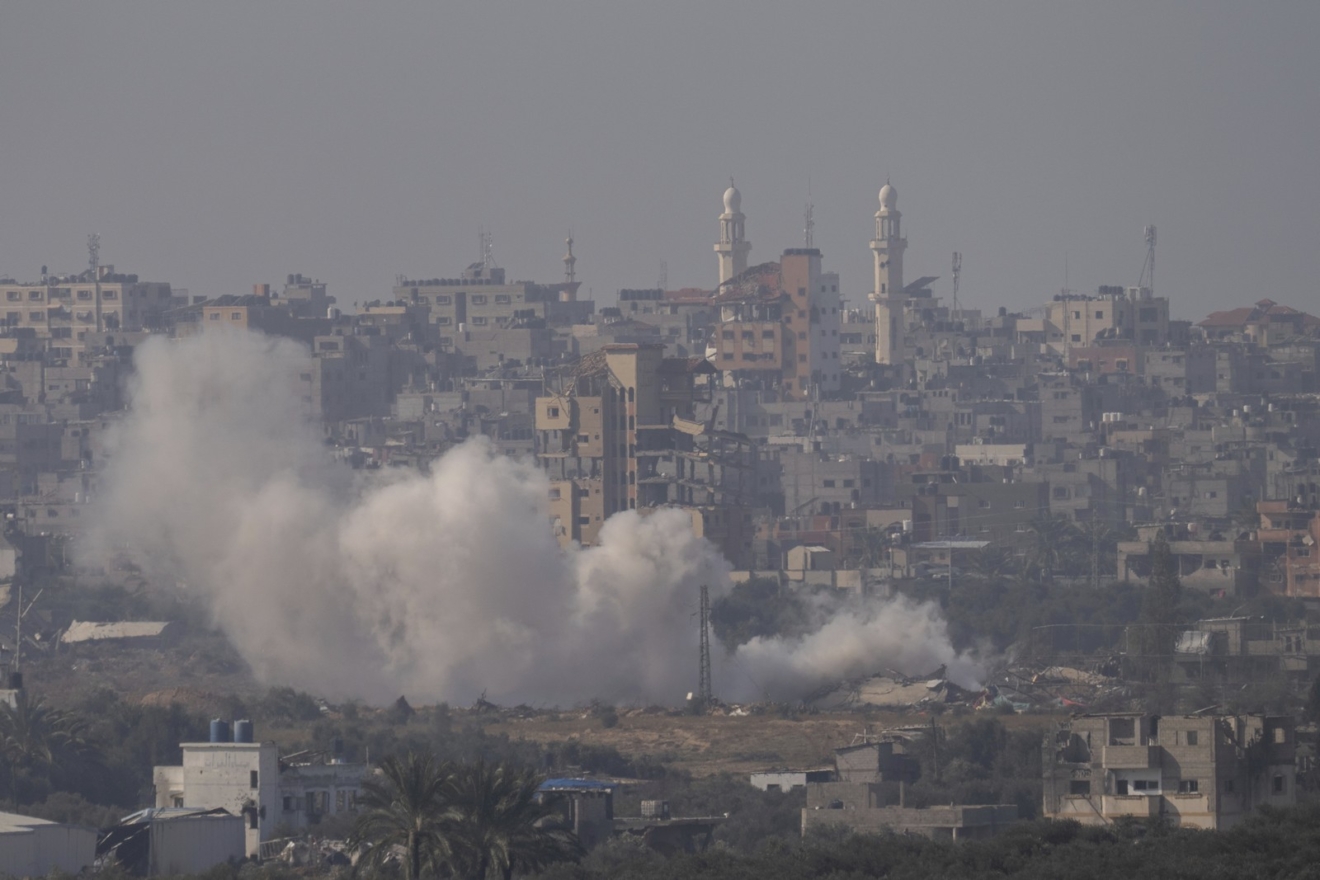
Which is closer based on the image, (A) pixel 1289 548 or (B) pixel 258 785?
(B) pixel 258 785

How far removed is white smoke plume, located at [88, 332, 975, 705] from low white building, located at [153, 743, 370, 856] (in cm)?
2552

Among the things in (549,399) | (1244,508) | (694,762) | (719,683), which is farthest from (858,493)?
(694,762)

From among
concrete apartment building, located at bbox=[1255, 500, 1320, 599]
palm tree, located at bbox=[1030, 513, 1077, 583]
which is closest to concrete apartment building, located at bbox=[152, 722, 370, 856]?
concrete apartment building, located at bbox=[1255, 500, 1320, 599]

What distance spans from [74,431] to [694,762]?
9642 cm

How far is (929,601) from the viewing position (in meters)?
117

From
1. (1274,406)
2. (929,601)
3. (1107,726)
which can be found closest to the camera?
(1107,726)

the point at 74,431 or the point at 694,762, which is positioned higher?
the point at 74,431

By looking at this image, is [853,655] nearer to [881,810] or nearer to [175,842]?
[881,810]

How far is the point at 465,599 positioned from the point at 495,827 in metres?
37.6

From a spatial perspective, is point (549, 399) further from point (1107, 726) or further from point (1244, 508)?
point (1107, 726)

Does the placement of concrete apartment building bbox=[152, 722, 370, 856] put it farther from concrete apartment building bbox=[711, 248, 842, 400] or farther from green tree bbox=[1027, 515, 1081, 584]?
concrete apartment building bbox=[711, 248, 842, 400]

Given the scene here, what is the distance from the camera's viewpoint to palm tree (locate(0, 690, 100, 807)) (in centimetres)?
7456

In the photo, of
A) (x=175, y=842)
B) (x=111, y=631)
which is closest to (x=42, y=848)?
(x=175, y=842)

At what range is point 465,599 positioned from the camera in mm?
93750
